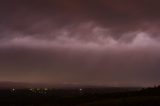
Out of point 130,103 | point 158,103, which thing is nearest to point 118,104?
point 130,103

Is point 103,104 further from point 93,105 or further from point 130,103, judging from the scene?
point 130,103

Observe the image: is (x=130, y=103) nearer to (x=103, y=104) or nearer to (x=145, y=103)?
(x=145, y=103)

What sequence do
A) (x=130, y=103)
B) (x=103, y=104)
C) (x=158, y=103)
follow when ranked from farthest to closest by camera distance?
(x=103, y=104), (x=130, y=103), (x=158, y=103)

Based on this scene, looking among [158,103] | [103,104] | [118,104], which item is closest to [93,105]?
[103,104]

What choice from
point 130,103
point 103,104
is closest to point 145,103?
point 130,103

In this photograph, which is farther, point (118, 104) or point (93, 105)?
point (93, 105)

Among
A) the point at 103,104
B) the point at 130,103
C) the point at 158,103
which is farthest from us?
the point at 103,104

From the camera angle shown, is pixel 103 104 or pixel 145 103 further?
pixel 103 104
